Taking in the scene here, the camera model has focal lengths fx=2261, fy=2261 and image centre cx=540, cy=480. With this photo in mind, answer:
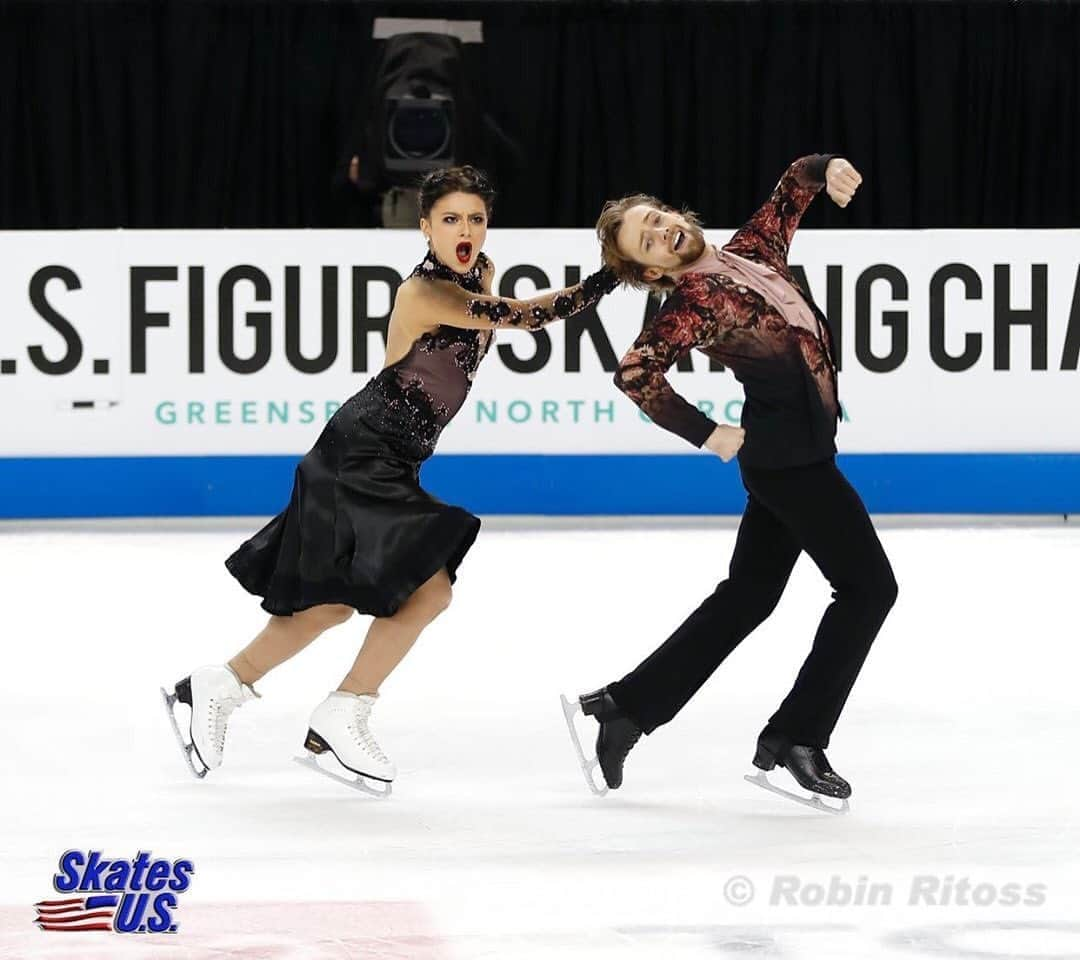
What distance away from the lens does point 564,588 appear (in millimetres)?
6586

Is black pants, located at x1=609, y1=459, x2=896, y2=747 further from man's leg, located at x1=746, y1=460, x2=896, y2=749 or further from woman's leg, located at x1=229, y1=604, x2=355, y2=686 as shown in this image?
woman's leg, located at x1=229, y1=604, x2=355, y2=686

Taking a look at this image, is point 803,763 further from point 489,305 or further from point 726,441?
point 489,305

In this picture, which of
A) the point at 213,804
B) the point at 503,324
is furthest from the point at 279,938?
the point at 503,324

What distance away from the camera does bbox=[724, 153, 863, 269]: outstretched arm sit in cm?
396

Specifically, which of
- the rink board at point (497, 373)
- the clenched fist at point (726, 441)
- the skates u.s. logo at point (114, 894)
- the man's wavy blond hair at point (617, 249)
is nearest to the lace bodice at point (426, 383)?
the man's wavy blond hair at point (617, 249)

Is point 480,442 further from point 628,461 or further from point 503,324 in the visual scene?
point 503,324

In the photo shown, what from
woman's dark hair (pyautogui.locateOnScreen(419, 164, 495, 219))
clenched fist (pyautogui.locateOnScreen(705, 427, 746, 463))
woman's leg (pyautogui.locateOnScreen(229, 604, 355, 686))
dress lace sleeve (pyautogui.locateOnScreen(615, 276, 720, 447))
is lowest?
woman's leg (pyautogui.locateOnScreen(229, 604, 355, 686))

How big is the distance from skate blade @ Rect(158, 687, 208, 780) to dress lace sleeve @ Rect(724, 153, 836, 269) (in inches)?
51.8

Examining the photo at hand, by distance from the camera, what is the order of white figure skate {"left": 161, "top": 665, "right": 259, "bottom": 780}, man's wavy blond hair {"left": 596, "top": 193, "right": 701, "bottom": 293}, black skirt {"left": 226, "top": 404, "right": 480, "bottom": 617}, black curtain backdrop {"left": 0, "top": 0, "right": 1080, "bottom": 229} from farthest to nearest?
black curtain backdrop {"left": 0, "top": 0, "right": 1080, "bottom": 229} < white figure skate {"left": 161, "top": 665, "right": 259, "bottom": 780} < black skirt {"left": 226, "top": 404, "right": 480, "bottom": 617} < man's wavy blond hair {"left": 596, "top": 193, "right": 701, "bottom": 293}

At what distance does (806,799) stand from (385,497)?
0.90m

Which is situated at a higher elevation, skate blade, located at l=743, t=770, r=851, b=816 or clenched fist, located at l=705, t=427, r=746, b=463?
clenched fist, located at l=705, t=427, r=746, b=463

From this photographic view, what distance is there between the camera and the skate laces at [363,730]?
3.94m

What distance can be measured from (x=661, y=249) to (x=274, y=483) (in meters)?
4.71

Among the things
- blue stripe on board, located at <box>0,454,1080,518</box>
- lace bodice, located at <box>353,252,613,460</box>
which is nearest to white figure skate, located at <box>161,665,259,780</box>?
lace bodice, located at <box>353,252,613,460</box>
